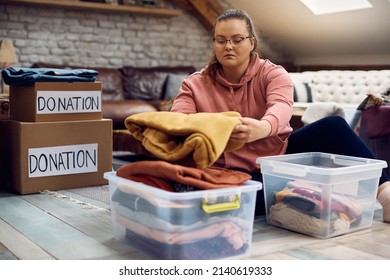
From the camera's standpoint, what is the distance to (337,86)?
5258 millimetres

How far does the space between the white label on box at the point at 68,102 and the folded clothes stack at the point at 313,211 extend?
4.21ft

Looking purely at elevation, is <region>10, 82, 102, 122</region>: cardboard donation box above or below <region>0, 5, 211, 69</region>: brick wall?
below

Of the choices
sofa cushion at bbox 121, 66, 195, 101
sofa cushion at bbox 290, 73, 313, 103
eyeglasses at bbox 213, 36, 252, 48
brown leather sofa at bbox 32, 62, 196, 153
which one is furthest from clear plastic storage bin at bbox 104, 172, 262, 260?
sofa cushion at bbox 121, 66, 195, 101

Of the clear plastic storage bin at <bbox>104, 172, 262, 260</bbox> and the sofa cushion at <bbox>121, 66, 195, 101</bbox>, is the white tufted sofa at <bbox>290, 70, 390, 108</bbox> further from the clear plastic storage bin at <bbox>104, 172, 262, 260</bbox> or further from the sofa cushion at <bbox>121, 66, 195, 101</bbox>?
the clear plastic storage bin at <bbox>104, 172, 262, 260</bbox>

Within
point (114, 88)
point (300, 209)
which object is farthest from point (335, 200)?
point (114, 88)

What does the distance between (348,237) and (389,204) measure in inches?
12.0

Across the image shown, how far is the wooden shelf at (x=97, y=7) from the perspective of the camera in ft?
16.9

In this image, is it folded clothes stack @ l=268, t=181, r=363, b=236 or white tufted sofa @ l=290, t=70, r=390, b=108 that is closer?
folded clothes stack @ l=268, t=181, r=363, b=236

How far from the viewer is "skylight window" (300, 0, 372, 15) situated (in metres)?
5.26

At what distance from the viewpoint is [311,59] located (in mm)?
6613

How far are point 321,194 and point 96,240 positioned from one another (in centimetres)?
→ 83
